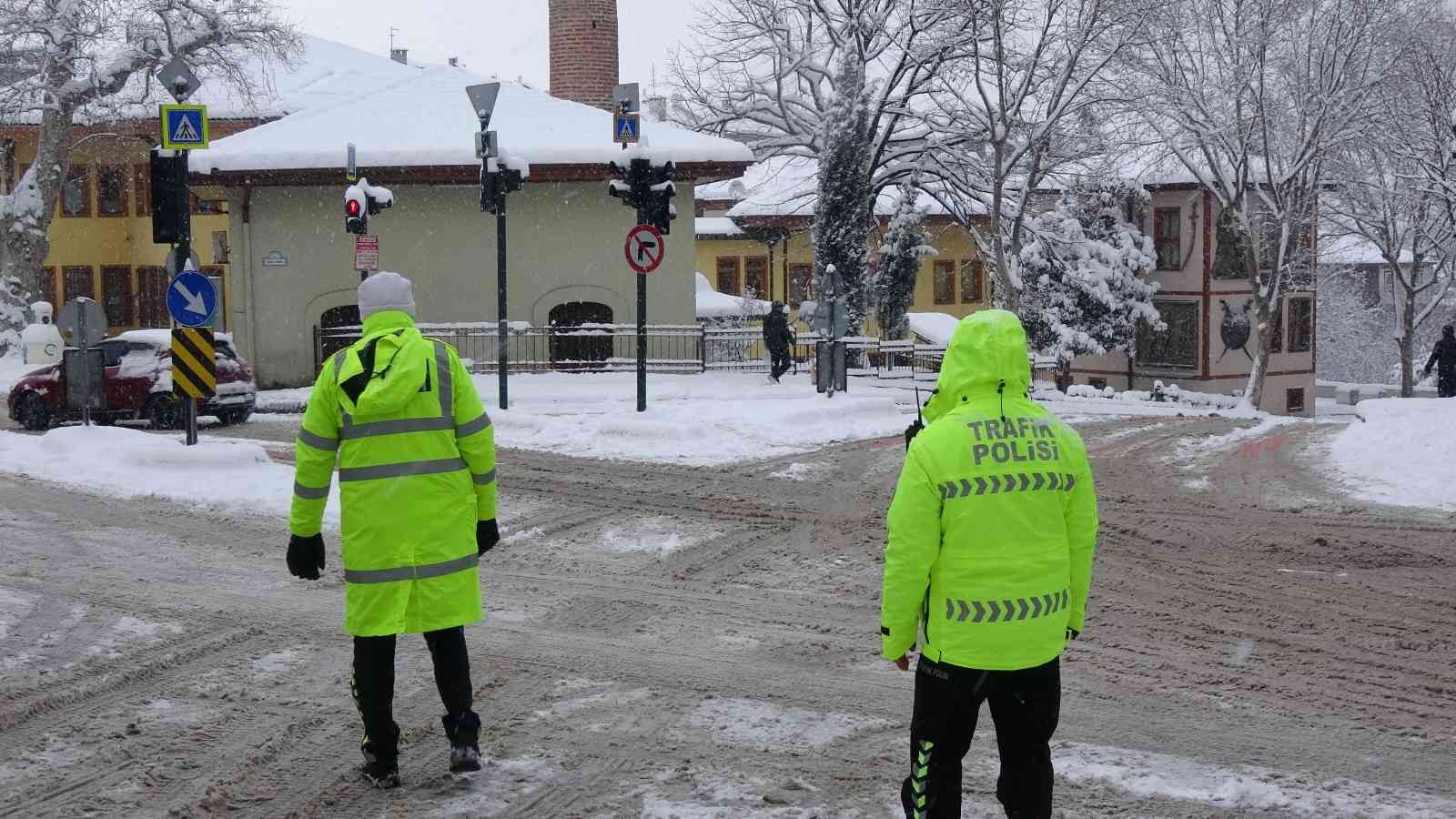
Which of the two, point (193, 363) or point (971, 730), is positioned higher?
point (193, 363)

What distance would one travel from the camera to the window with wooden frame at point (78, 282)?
Answer: 4709 cm

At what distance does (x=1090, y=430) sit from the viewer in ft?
64.0

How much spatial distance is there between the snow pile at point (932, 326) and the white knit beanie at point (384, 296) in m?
35.1

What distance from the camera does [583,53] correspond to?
36.4 meters

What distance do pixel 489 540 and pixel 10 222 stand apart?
3623 centimetres

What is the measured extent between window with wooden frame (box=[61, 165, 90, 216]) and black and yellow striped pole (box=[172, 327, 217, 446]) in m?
35.7

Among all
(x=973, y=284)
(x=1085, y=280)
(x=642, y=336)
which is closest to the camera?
(x=642, y=336)

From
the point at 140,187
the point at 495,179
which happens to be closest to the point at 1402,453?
the point at 495,179

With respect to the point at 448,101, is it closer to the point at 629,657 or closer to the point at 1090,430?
the point at 1090,430

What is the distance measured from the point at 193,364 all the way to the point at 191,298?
0.73m

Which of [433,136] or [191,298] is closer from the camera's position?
[191,298]

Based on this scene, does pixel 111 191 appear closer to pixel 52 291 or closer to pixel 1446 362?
pixel 52 291

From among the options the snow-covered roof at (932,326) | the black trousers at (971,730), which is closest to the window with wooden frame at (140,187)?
the snow-covered roof at (932,326)

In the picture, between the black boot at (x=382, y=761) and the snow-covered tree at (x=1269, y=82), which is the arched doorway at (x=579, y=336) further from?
the black boot at (x=382, y=761)
